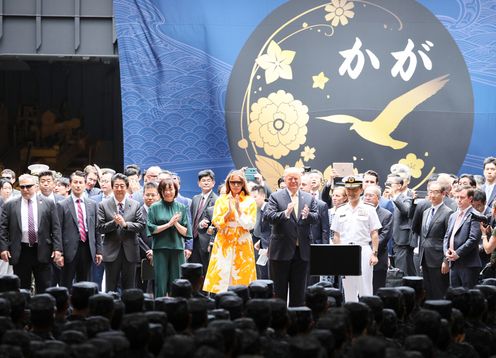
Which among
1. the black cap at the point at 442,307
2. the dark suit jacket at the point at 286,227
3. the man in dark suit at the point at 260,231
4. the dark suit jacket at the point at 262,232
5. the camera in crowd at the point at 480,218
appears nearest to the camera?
the black cap at the point at 442,307

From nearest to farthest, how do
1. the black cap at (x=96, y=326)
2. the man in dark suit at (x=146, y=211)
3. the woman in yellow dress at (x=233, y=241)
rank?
the black cap at (x=96, y=326) → the woman in yellow dress at (x=233, y=241) → the man in dark suit at (x=146, y=211)

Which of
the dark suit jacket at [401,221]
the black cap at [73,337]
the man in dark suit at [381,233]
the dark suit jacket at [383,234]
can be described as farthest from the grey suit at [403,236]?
the black cap at [73,337]

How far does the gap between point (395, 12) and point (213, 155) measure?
11.0 feet

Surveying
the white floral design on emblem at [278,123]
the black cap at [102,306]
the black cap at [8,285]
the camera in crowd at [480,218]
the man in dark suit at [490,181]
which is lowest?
the black cap at [102,306]

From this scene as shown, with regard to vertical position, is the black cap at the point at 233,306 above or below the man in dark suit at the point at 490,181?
below

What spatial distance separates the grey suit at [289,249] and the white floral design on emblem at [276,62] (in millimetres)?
4754

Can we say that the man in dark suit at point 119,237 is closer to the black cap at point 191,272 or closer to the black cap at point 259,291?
the black cap at point 191,272

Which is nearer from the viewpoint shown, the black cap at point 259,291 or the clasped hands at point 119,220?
the black cap at point 259,291

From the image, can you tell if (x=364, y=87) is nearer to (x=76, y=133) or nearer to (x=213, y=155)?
(x=213, y=155)

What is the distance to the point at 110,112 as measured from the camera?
19.7 meters

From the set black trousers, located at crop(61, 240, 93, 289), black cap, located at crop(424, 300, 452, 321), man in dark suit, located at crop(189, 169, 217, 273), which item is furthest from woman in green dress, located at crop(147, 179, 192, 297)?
black cap, located at crop(424, 300, 452, 321)

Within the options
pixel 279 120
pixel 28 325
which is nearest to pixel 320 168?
pixel 279 120

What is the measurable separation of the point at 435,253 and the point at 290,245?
1.55m

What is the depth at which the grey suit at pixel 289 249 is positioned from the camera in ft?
34.2
